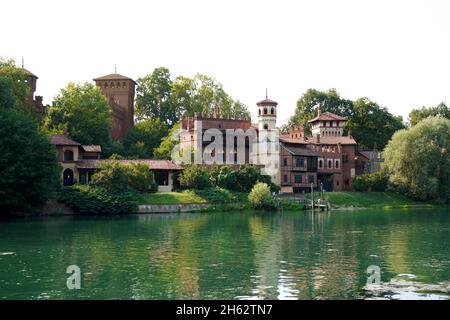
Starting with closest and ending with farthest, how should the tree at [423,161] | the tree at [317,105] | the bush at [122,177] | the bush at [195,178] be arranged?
the bush at [122,177] → the bush at [195,178] → the tree at [423,161] → the tree at [317,105]

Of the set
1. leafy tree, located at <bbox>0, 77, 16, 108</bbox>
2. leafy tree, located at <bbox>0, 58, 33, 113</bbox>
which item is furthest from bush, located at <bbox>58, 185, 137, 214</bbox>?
leafy tree, located at <bbox>0, 58, 33, 113</bbox>

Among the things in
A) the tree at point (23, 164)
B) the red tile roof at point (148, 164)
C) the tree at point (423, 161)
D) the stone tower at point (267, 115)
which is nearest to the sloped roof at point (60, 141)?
the red tile roof at point (148, 164)

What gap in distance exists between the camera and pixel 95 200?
55938 mm

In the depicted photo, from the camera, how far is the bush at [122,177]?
5797cm

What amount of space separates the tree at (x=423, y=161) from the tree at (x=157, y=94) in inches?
1495

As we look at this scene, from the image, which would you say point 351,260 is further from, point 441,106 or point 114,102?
point 441,106

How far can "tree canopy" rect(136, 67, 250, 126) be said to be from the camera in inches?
3713

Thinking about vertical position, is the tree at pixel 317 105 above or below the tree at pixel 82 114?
above

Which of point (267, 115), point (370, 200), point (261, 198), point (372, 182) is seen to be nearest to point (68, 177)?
point (261, 198)

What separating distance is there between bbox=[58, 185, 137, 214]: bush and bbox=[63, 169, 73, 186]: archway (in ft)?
20.2

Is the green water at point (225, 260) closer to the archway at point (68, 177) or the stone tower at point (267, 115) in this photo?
the archway at point (68, 177)

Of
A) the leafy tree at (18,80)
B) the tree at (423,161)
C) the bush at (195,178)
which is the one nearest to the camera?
the bush at (195,178)
